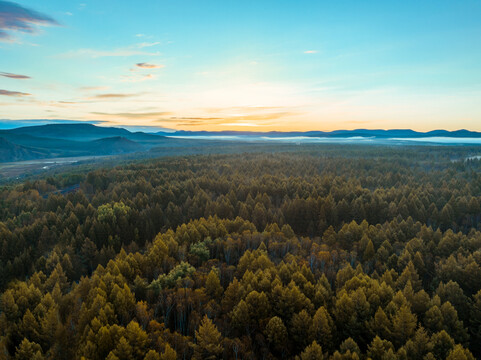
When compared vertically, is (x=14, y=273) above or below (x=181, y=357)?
below

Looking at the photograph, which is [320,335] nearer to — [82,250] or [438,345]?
[438,345]

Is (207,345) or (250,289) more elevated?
(250,289)

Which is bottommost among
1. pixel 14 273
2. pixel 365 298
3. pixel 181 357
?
pixel 14 273

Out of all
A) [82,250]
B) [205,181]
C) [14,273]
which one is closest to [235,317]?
[82,250]

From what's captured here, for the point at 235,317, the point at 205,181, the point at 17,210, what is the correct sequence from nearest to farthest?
the point at 235,317 → the point at 17,210 → the point at 205,181

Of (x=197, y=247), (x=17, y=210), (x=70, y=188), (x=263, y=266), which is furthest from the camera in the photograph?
(x=70, y=188)

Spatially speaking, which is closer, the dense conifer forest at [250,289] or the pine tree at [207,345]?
the pine tree at [207,345]

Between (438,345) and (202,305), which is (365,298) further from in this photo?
(202,305)

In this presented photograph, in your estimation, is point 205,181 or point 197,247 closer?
point 197,247

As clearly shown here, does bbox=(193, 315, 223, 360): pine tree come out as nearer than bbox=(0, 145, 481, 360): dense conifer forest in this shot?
Yes

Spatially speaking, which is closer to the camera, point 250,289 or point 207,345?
point 207,345
